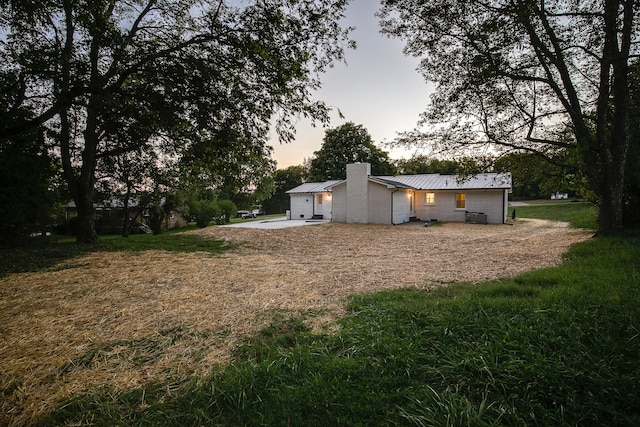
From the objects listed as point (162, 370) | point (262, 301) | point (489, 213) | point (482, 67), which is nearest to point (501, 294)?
point (262, 301)

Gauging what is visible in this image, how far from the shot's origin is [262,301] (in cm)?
442

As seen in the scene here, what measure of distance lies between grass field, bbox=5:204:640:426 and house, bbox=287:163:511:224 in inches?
671

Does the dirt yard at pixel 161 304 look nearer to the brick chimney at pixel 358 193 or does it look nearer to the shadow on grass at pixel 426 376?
the shadow on grass at pixel 426 376

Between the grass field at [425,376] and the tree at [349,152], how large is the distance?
3872cm

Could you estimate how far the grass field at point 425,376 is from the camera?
6.42 ft

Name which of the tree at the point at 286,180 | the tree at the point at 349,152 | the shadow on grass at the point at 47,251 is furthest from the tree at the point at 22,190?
the tree at the point at 286,180

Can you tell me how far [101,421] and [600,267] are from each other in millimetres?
7007

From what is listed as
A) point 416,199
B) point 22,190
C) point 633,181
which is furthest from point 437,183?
point 22,190

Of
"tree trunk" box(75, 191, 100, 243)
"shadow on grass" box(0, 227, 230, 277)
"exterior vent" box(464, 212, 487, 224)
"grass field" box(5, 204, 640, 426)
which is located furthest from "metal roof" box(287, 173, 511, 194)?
"grass field" box(5, 204, 640, 426)

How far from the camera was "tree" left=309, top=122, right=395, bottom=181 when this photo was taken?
4159 centimetres

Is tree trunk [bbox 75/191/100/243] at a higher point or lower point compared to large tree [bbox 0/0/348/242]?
lower

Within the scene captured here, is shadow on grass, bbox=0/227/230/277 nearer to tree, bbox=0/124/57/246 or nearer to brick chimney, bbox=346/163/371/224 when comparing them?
tree, bbox=0/124/57/246

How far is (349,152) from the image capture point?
42.2 metres

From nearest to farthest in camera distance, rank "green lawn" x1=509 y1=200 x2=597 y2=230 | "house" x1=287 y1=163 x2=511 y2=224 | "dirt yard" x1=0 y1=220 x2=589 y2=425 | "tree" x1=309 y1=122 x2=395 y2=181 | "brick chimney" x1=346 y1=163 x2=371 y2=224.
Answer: "dirt yard" x1=0 y1=220 x2=589 y2=425 < "green lawn" x1=509 y1=200 x2=597 y2=230 < "house" x1=287 y1=163 x2=511 y2=224 < "brick chimney" x1=346 y1=163 x2=371 y2=224 < "tree" x1=309 y1=122 x2=395 y2=181
